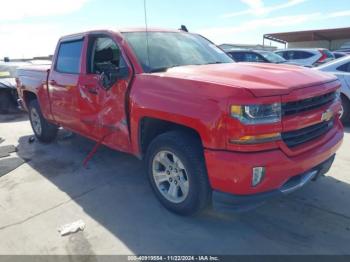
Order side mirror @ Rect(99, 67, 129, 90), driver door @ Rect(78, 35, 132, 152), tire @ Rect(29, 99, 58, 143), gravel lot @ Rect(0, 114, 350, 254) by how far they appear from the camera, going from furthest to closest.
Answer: tire @ Rect(29, 99, 58, 143) → driver door @ Rect(78, 35, 132, 152) → side mirror @ Rect(99, 67, 129, 90) → gravel lot @ Rect(0, 114, 350, 254)

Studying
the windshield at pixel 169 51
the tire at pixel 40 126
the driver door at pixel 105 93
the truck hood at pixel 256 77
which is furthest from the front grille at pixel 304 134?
the tire at pixel 40 126

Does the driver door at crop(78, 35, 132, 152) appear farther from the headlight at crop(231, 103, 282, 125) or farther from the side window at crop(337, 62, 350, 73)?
the side window at crop(337, 62, 350, 73)

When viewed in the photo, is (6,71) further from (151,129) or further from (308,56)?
(308,56)

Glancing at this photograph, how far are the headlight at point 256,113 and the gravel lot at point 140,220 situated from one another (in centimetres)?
113

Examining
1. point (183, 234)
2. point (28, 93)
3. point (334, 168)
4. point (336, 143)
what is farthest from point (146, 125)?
point (28, 93)

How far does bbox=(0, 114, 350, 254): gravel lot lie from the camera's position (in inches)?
120

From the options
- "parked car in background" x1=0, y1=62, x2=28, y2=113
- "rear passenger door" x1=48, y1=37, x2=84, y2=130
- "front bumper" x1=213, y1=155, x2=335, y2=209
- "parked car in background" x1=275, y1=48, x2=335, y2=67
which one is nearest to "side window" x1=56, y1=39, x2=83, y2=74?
"rear passenger door" x1=48, y1=37, x2=84, y2=130

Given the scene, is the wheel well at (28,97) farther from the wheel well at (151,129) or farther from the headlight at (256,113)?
the headlight at (256,113)

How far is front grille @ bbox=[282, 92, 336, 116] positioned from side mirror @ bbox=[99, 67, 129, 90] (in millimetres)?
1732

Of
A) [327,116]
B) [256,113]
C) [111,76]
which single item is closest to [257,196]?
[256,113]

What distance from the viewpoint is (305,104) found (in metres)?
3.02

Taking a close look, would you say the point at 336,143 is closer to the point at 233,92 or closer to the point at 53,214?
the point at 233,92

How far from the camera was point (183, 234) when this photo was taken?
322 centimetres

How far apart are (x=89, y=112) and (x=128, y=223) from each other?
5.56ft
